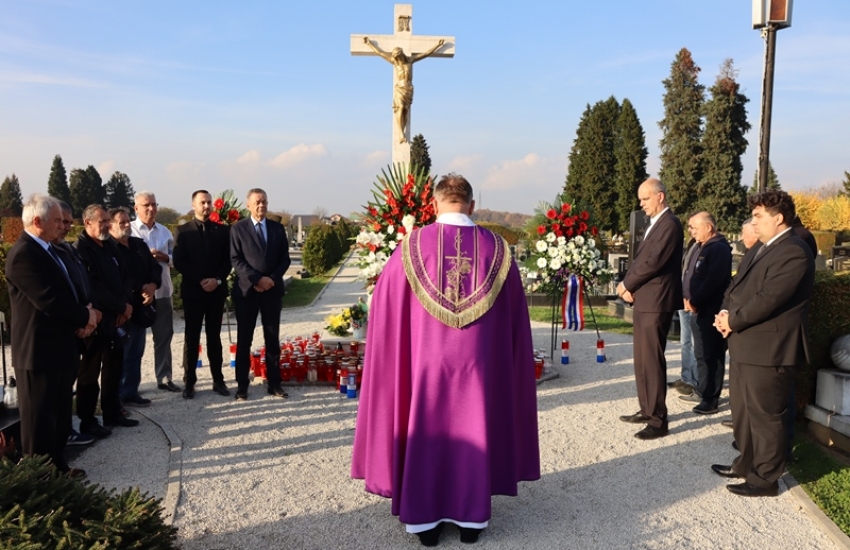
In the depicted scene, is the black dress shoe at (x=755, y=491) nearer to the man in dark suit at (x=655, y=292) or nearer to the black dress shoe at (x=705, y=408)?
the man in dark suit at (x=655, y=292)

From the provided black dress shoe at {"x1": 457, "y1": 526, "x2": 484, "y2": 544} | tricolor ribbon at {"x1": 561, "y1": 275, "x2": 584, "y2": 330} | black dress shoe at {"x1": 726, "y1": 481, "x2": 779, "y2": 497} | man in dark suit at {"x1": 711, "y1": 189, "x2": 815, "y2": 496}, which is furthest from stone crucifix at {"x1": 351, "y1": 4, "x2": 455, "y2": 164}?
black dress shoe at {"x1": 457, "y1": 526, "x2": 484, "y2": 544}

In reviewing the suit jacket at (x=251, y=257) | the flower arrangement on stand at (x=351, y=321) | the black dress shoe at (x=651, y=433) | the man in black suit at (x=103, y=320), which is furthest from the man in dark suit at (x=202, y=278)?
the black dress shoe at (x=651, y=433)

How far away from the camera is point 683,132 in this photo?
43.5m

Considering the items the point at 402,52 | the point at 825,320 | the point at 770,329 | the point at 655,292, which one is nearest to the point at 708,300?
the point at 825,320

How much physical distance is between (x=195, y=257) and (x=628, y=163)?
131ft

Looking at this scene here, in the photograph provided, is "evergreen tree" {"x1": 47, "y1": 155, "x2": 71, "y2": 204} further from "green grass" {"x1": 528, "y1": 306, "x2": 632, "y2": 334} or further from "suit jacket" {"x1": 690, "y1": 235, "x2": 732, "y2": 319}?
"suit jacket" {"x1": 690, "y1": 235, "x2": 732, "y2": 319}

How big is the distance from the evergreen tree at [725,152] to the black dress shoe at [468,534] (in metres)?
41.6

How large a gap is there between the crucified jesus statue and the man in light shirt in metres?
4.50

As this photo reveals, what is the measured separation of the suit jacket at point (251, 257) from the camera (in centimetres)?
689

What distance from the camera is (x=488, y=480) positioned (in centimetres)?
381

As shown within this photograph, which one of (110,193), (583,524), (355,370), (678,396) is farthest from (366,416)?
(110,193)

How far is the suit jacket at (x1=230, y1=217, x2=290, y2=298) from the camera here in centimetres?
689

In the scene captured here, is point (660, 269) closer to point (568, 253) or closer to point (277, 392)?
point (568, 253)

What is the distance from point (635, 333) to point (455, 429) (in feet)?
9.03
